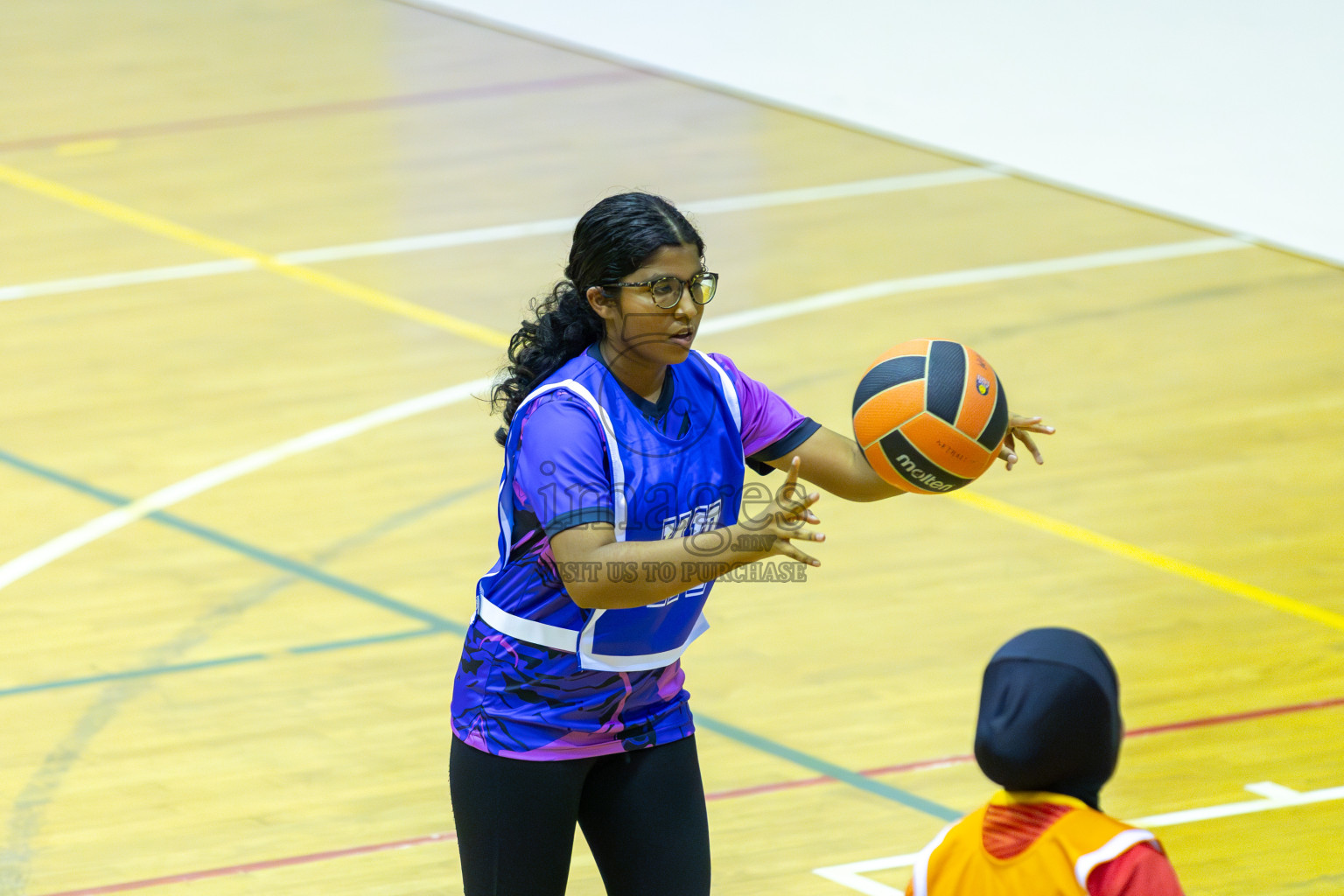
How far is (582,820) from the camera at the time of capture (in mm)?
3949

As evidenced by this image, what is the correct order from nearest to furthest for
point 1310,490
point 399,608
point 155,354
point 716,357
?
point 716,357 → point 399,608 → point 1310,490 → point 155,354

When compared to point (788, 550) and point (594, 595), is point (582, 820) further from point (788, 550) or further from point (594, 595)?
point (788, 550)

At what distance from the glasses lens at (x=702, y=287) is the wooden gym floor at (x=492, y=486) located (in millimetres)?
2240

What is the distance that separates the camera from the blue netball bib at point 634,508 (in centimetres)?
366

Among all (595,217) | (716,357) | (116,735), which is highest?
(595,217)

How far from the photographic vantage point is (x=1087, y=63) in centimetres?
1285

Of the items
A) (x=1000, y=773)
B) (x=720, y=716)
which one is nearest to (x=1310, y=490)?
(x=720, y=716)

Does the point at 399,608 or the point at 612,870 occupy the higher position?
the point at 612,870

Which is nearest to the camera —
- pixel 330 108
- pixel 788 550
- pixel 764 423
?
pixel 788 550

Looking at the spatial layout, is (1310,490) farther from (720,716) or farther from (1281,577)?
(720,716)

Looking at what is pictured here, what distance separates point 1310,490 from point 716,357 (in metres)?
4.68

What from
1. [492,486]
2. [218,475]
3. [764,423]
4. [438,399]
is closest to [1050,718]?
[764,423]

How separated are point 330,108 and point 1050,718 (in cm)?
1093

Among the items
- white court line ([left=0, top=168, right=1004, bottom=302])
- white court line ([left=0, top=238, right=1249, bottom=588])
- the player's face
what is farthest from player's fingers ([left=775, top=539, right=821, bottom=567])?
white court line ([left=0, top=168, right=1004, bottom=302])
